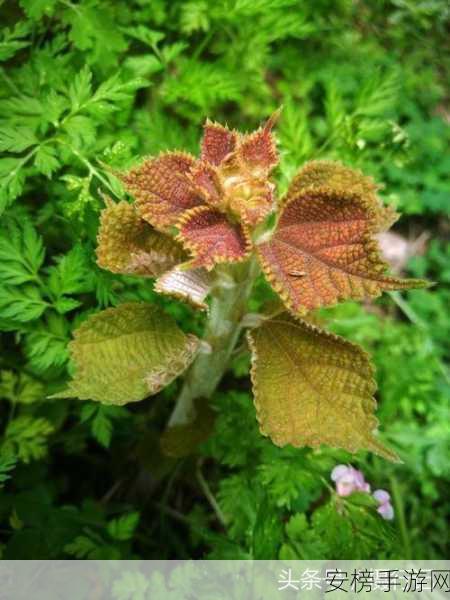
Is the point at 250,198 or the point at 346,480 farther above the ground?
the point at 250,198

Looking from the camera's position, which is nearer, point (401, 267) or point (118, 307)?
point (118, 307)

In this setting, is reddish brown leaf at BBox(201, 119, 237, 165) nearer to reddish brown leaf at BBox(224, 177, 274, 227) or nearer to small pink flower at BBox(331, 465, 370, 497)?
reddish brown leaf at BBox(224, 177, 274, 227)

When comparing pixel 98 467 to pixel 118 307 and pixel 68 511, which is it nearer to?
pixel 68 511

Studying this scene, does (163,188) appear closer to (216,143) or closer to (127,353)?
(216,143)

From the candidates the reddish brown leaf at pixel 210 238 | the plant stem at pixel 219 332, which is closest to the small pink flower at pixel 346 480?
the plant stem at pixel 219 332

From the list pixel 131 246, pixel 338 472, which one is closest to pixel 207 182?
pixel 131 246

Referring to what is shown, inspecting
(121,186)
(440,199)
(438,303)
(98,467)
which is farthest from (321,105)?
(98,467)

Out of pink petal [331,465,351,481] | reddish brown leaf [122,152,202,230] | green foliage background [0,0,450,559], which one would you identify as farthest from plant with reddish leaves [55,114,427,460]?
pink petal [331,465,351,481]

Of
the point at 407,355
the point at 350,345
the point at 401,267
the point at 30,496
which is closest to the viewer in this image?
the point at 350,345
